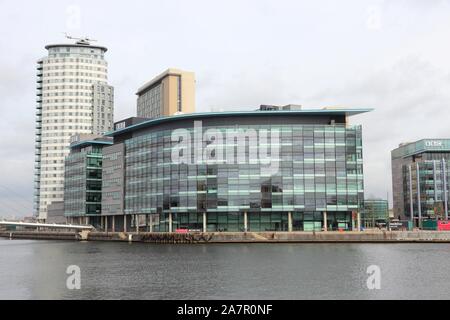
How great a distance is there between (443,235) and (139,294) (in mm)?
93178

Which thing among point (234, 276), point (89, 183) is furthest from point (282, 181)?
point (234, 276)

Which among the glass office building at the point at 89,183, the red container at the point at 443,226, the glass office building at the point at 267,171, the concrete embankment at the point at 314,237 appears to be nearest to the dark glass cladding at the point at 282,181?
the glass office building at the point at 267,171

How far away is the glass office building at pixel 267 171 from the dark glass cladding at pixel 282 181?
0.23 metres

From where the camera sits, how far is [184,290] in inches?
2196

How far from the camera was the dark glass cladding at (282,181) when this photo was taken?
463 feet

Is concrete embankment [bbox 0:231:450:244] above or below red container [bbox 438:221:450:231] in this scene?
below

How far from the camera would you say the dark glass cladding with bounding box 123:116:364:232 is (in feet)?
463

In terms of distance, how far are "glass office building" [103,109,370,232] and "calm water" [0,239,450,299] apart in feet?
161

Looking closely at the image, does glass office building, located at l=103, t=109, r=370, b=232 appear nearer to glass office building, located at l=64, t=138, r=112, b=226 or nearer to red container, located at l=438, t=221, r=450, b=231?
red container, located at l=438, t=221, r=450, b=231

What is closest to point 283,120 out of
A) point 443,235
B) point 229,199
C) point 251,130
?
point 251,130

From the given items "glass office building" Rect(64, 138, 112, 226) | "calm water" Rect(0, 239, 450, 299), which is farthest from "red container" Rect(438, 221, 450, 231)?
"glass office building" Rect(64, 138, 112, 226)

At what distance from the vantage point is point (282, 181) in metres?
141

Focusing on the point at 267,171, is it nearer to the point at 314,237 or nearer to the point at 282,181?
the point at 282,181

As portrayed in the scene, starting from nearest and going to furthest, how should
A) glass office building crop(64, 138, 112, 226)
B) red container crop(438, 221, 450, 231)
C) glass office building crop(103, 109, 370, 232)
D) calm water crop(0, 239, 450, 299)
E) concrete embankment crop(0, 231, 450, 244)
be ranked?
calm water crop(0, 239, 450, 299) < concrete embankment crop(0, 231, 450, 244) < red container crop(438, 221, 450, 231) < glass office building crop(103, 109, 370, 232) < glass office building crop(64, 138, 112, 226)
